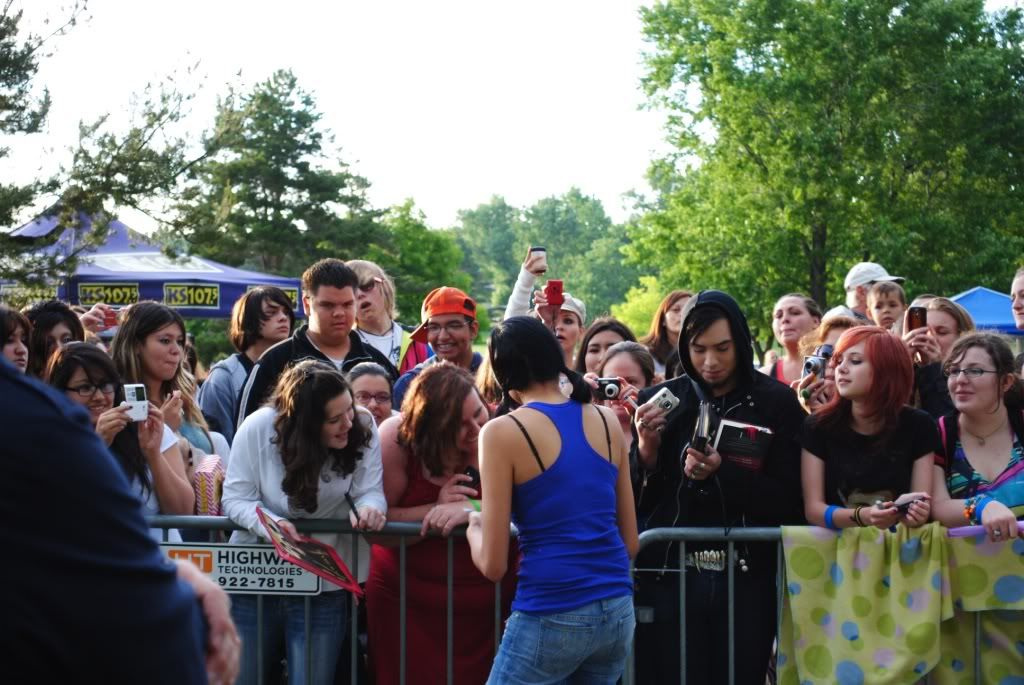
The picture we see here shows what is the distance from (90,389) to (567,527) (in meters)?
2.14

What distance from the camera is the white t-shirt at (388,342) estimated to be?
6.97 meters

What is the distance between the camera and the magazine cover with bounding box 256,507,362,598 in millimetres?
4227

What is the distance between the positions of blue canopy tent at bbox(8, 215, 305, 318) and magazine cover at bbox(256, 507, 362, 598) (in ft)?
39.4

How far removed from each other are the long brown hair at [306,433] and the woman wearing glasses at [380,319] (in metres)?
2.35

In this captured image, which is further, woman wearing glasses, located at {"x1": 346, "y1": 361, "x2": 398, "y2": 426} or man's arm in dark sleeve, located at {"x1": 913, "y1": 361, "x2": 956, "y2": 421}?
man's arm in dark sleeve, located at {"x1": 913, "y1": 361, "x2": 956, "y2": 421}

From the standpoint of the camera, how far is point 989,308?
18188 mm

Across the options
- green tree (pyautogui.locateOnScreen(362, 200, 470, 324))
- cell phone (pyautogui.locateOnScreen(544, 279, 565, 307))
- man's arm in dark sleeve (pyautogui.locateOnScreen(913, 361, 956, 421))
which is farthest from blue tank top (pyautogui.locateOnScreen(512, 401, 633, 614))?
green tree (pyautogui.locateOnScreen(362, 200, 470, 324))

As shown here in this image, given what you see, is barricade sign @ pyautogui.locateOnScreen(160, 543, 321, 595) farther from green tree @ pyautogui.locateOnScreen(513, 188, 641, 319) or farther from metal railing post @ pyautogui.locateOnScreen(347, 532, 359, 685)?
green tree @ pyautogui.locateOnScreen(513, 188, 641, 319)

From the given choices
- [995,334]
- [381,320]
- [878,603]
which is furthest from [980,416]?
[381,320]

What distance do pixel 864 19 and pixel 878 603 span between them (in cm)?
2897

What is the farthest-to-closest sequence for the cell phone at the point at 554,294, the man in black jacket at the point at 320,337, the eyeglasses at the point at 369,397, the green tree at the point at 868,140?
1. the green tree at the point at 868,140
2. the cell phone at the point at 554,294
3. the man in black jacket at the point at 320,337
4. the eyeglasses at the point at 369,397

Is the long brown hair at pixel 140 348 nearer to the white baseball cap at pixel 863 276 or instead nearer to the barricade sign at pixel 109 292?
the white baseball cap at pixel 863 276

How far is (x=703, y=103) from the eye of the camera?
1332 inches

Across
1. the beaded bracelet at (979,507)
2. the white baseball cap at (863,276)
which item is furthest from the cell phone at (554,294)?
the white baseball cap at (863,276)
